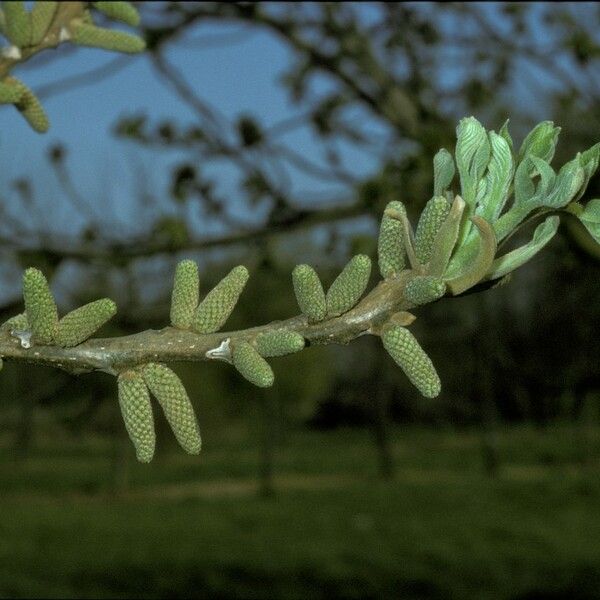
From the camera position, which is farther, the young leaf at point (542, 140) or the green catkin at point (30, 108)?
the green catkin at point (30, 108)

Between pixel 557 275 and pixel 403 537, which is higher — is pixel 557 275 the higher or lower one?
the higher one

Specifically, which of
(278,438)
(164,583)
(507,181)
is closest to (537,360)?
(507,181)

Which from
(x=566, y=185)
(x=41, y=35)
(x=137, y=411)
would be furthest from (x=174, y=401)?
(x=41, y=35)

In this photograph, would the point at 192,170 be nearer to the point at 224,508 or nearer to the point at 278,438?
the point at 224,508

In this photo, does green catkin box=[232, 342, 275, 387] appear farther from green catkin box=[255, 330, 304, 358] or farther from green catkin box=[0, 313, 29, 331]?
green catkin box=[0, 313, 29, 331]

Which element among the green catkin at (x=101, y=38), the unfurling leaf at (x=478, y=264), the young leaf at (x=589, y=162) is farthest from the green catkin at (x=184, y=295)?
the green catkin at (x=101, y=38)

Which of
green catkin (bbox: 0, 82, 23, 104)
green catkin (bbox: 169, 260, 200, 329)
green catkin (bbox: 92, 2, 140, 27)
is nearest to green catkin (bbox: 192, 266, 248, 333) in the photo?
green catkin (bbox: 169, 260, 200, 329)

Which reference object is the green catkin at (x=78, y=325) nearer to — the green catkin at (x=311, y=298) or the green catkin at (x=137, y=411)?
the green catkin at (x=137, y=411)
